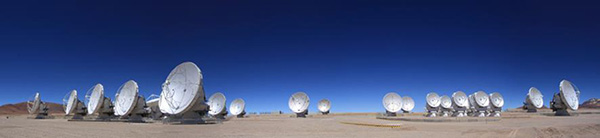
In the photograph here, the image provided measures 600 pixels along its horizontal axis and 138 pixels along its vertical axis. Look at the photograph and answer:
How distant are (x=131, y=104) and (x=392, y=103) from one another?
52.7 meters

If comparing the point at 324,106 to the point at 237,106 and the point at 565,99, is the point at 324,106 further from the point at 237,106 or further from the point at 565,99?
the point at 565,99

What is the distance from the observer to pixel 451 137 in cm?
1778

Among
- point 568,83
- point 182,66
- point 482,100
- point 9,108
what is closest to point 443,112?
point 482,100

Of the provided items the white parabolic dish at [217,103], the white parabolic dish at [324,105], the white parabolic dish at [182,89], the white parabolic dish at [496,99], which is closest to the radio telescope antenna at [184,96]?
the white parabolic dish at [182,89]

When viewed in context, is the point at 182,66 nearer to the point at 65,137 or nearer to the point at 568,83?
the point at 65,137

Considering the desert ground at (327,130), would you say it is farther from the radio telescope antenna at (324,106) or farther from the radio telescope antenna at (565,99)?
the radio telescope antenna at (324,106)

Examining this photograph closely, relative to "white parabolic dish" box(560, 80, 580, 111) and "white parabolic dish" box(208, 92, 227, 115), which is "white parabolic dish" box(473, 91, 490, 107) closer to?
"white parabolic dish" box(560, 80, 580, 111)

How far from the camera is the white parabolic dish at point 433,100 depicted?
75.6 meters

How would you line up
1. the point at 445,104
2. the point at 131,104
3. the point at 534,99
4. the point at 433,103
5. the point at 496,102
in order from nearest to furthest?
the point at 131,104
the point at 534,99
the point at 496,102
the point at 433,103
the point at 445,104

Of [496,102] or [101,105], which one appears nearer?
[101,105]

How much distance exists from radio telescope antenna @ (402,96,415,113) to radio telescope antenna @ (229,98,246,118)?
38.1m

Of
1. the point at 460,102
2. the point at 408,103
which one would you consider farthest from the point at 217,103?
the point at 460,102

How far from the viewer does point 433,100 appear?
76.4m

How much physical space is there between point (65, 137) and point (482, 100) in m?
73.1
